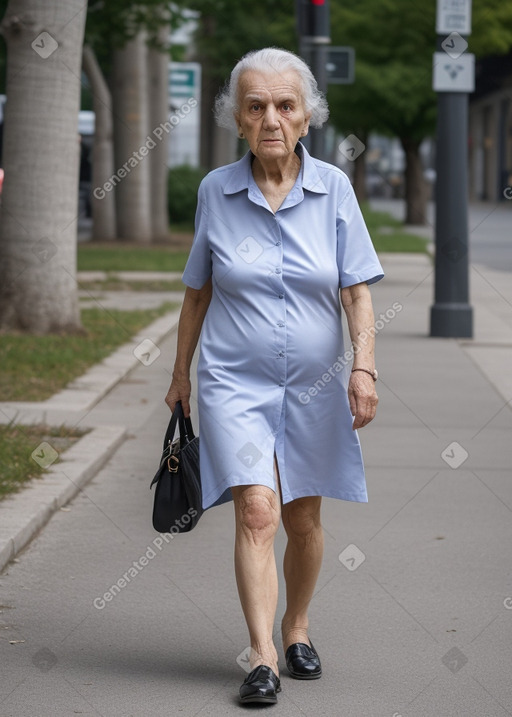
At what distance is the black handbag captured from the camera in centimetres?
436

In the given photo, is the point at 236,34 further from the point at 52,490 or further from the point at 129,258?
the point at 52,490

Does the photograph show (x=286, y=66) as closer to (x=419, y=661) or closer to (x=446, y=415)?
(x=419, y=661)

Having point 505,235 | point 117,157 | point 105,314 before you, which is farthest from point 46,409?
point 505,235

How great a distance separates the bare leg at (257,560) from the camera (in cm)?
413

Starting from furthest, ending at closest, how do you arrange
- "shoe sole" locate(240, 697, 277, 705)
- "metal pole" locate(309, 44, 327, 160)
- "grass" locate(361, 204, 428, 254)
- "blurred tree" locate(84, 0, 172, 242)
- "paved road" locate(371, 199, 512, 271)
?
"grass" locate(361, 204, 428, 254) < "blurred tree" locate(84, 0, 172, 242) < "paved road" locate(371, 199, 512, 271) < "metal pole" locate(309, 44, 327, 160) < "shoe sole" locate(240, 697, 277, 705)

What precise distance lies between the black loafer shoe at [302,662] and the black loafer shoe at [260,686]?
25 cm

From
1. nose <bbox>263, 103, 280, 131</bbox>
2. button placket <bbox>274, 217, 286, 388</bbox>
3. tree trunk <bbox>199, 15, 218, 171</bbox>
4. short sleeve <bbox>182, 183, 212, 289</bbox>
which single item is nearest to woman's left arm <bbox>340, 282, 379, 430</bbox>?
button placket <bbox>274, 217, 286, 388</bbox>

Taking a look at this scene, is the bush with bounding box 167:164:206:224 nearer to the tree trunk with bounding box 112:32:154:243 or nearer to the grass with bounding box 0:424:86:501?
the tree trunk with bounding box 112:32:154:243

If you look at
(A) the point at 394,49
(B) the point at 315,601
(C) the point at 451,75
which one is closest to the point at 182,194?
(A) the point at 394,49

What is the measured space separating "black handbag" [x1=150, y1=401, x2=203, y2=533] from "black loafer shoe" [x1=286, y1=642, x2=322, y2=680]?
1.70 feet

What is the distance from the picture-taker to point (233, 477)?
4133mm

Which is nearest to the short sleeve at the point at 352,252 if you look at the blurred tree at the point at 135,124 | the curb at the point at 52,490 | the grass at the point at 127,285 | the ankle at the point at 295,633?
the ankle at the point at 295,633

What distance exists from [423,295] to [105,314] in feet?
16.7

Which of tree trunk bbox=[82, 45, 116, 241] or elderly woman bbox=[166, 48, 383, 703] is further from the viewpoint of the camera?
tree trunk bbox=[82, 45, 116, 241]
